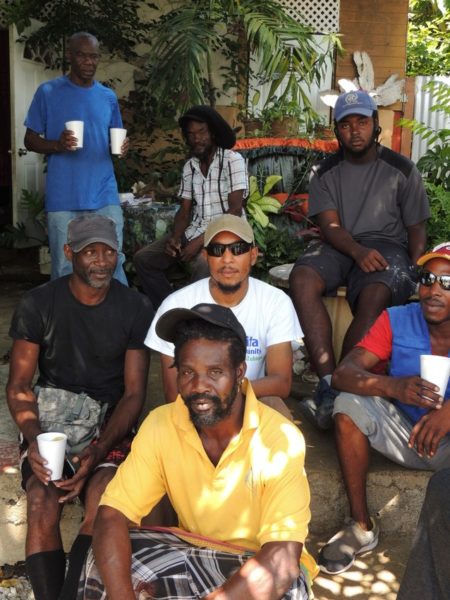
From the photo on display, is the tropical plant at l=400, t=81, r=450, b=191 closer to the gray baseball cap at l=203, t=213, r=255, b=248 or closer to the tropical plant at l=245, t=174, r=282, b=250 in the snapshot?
the tropical plant at l=245, t=174, r=282, b=250

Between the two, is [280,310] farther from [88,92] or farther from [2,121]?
[2,121]

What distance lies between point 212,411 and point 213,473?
0.75 feet

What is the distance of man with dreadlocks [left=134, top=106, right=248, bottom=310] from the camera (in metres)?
4.98

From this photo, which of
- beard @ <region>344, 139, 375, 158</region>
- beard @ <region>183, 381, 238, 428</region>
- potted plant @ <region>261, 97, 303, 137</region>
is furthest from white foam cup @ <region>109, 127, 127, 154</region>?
potted plant @ <region>261, 97, 303, 137</region>

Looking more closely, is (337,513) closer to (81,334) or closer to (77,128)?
(81,334)

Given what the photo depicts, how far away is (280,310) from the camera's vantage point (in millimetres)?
3598

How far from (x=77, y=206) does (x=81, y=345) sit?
5.55 ft

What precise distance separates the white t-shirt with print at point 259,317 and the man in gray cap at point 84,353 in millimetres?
207

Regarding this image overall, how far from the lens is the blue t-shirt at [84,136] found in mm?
4980

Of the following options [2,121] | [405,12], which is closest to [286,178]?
[405,12]

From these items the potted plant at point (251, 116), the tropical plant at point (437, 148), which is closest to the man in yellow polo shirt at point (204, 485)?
the tropical plant at point (437, 148)

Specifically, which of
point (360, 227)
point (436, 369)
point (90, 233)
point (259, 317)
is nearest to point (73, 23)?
point (360, 227)

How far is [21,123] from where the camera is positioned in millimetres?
8000

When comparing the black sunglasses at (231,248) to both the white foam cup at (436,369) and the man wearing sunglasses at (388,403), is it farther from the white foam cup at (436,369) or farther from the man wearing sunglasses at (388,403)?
the white foam cup at (436,369)
